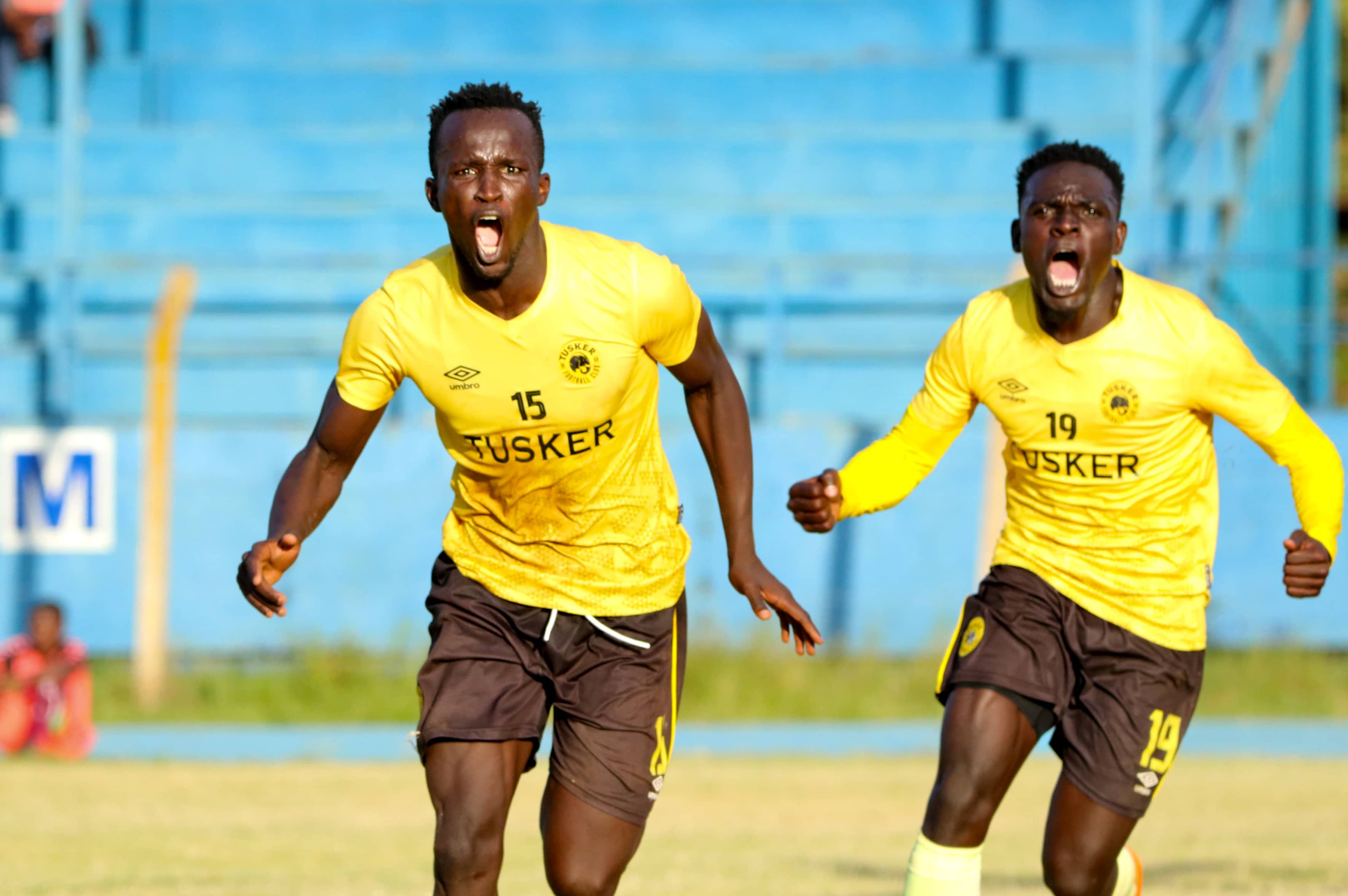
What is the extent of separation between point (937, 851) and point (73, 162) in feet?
33.8

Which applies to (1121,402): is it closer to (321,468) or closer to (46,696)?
(321,468)

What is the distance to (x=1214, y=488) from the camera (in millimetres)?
5434

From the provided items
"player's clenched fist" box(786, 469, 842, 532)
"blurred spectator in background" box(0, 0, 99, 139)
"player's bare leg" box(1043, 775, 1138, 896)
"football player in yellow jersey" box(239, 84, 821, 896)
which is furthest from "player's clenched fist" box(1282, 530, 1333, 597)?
"blurred spectator in background" box(0, 0, 99, 139)

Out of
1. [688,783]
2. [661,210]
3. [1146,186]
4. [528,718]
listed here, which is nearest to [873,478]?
[528,718]

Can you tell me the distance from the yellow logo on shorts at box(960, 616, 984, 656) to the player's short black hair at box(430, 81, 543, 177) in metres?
1.86

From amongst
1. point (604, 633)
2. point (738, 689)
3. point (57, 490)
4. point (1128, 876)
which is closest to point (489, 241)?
point (604, 633)

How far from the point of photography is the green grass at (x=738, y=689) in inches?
453

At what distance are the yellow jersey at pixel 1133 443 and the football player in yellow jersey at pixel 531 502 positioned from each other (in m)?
0.82

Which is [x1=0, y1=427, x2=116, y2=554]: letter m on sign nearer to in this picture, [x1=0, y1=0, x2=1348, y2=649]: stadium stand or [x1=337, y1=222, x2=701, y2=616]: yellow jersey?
[x1=0, y1=0, x2=1348, y2=649]: stadium stand

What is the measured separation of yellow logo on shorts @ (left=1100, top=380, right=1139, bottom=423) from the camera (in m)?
5.20

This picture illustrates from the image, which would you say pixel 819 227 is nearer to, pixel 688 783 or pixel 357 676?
pixel 357 676

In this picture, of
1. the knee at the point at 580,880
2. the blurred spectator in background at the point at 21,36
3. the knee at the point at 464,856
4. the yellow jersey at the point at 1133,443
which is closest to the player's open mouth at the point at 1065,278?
the yellow jersey at the point at 1133,443

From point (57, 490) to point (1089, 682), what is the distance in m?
8.40

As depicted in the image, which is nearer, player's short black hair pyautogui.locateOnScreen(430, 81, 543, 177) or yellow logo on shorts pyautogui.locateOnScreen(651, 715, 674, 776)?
player's short black hair pyautogui.locateOnScreen(430, 81, 543, 177)
